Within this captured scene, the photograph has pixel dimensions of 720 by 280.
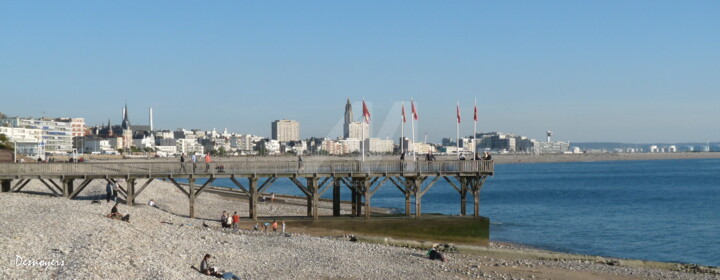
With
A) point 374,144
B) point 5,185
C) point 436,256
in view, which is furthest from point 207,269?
point 374,144

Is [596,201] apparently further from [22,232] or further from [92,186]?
[22,232]

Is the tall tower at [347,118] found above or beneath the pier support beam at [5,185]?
above

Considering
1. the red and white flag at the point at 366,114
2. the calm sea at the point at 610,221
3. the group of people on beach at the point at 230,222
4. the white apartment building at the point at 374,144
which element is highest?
the red and white flag at the point at 366,114

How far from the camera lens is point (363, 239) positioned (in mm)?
32656

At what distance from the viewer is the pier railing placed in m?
36.8

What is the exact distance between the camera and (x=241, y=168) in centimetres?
3769

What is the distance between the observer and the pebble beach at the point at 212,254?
19578mm

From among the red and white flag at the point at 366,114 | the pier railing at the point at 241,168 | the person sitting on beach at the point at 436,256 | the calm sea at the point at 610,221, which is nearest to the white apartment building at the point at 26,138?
the calm sea at the point at 610,221

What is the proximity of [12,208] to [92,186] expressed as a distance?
24.3 m

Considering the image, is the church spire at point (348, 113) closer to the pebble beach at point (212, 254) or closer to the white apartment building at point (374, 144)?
the white apartment building at point (374, 144)

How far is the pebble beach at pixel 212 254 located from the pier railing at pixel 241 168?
293 centimetres

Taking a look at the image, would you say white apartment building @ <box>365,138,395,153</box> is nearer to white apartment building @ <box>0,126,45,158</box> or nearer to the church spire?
the church spire

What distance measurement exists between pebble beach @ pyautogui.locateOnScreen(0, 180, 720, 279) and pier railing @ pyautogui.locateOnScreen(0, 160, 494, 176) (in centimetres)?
293

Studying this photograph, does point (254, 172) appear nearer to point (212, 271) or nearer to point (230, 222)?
point (230, 222)
